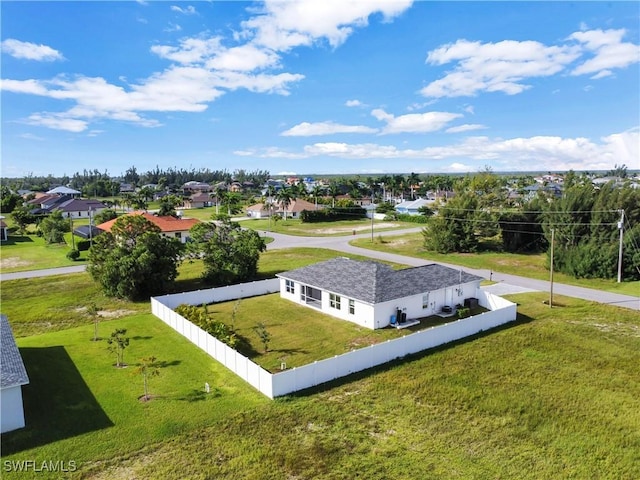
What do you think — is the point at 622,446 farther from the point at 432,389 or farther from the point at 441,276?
the point at 441,276

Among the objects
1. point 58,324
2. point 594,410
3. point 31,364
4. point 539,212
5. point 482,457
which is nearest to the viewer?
point 482,457

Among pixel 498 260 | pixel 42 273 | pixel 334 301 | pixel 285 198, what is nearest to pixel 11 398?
pixel 334 301

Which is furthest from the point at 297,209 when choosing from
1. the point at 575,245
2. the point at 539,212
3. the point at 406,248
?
the point at 575,245

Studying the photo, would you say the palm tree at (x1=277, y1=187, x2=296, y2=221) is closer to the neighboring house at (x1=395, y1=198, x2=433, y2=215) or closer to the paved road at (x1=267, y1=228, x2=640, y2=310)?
the neighboring house at (x1=395, y1=198, x2=433, y2=215)

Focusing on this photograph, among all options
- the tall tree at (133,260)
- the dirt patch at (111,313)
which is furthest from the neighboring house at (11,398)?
the tall tree at (133,260)

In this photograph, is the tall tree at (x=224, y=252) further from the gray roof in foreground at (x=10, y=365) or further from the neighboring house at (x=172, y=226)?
the neighboring house at (x=172, y=226)

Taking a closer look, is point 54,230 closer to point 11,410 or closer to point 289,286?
point 289,286

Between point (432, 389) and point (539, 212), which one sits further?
point (539, 212)
